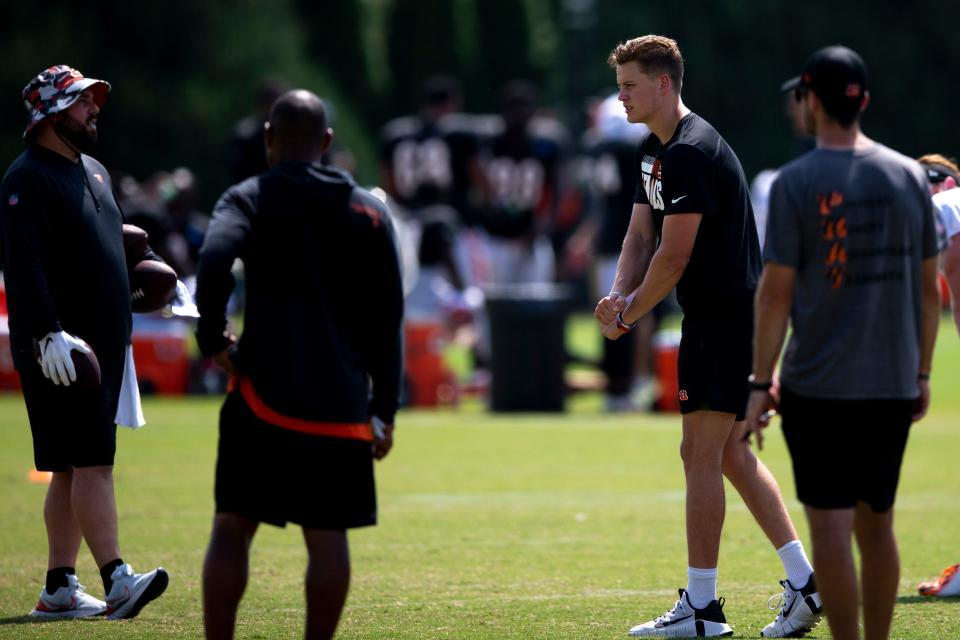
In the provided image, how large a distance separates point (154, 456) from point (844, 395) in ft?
28.5

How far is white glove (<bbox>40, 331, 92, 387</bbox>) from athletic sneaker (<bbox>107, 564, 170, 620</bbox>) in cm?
87

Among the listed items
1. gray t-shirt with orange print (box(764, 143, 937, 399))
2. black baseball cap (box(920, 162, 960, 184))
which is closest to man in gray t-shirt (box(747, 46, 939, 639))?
gray t-shirt with orange print (box(764, 143, 937, 399))

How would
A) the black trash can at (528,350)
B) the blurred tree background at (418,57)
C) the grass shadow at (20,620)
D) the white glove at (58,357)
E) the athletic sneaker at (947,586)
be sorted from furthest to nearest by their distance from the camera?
the blurred tree background at (418,57) < the black trash can at (528,350) < the athletic sneaker at (947,586) < the grass shadow at (20,620) < the white glove at (58,357)

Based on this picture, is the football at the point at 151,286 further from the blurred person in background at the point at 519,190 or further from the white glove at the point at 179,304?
the blurred person in background at the point at 519,190

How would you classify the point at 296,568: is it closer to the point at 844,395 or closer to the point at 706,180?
the point at 706,180

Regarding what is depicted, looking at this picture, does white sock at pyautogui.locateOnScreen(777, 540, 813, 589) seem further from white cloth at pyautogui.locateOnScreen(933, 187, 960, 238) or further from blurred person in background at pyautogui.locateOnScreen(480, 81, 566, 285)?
blurred person in background at pyautogui.locateOnScreen(480, 81, 566, 285)

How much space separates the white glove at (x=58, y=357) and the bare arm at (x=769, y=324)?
2798 millimetres

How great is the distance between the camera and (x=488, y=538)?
9.53 m

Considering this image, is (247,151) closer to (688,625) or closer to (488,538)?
(488,538)

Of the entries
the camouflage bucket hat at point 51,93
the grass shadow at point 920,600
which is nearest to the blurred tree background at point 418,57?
the grass shadow at point 920,600

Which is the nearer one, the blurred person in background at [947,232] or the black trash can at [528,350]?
the blurred person in background at [947,232]

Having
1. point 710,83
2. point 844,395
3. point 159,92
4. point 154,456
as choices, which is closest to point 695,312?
point 844,395

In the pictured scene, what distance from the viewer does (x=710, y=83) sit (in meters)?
50.7

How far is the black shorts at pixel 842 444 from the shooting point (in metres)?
5.64
